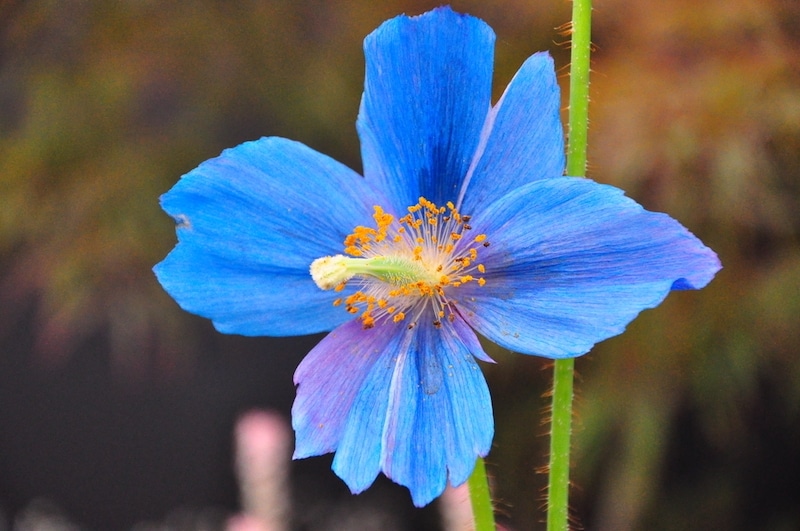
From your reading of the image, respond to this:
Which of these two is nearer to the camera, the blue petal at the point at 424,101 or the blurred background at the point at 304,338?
the blue petal at the point at 424,101

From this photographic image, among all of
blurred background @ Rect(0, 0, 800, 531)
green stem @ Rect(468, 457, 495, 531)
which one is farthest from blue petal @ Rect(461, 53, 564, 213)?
blurred background @ Rect(0, 0, 800, 531)

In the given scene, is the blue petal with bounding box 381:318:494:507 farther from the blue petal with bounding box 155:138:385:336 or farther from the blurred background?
the blurred background

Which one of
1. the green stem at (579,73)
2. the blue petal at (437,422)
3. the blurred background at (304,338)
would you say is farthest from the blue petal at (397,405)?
the blurred background at (304,338)

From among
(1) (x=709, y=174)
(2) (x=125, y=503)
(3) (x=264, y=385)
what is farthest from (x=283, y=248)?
(2) (x=125, y=503)

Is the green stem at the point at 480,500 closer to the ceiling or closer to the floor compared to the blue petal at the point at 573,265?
closer to the floor

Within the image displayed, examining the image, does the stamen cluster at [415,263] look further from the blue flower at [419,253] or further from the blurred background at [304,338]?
the blurred background at [304,338]

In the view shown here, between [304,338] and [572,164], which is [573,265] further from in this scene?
[304,338]
